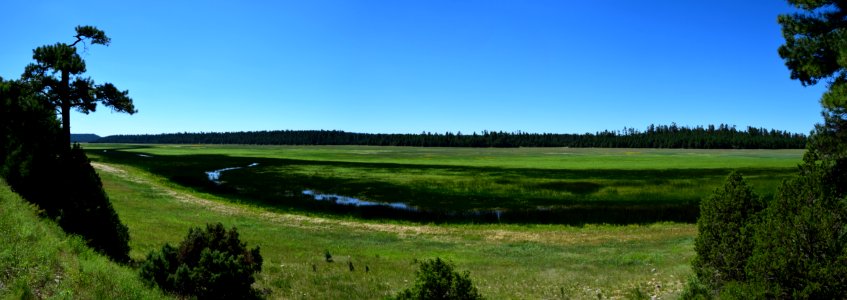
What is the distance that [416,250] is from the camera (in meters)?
23.9

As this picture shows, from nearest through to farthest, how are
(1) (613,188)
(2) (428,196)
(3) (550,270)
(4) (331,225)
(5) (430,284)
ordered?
(5) (430,284)
(3) (550,270)
(4) (331,225)
(2) (428,196)
(1) (613,188)

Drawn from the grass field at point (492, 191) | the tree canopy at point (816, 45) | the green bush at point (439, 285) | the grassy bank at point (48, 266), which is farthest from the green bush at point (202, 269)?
the grass field at point (492, 191)

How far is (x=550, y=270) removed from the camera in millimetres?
18594

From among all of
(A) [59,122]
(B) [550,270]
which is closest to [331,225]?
(B) [550,270]

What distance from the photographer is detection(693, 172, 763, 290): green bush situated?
9734 millimetres

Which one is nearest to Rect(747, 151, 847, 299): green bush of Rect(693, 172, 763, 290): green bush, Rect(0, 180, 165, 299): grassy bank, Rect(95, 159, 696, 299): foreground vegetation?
Rect(693, 172, 763, 290): green bush

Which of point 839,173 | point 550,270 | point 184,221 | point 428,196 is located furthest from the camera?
point 428,196

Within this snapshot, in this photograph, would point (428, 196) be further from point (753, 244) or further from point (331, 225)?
point (753, 244)

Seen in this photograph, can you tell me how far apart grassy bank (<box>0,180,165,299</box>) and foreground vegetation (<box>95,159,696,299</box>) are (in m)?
5.14

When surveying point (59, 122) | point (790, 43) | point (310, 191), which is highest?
point (790, 43)

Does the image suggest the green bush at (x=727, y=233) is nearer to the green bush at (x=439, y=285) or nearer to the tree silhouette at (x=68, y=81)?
the green bush at (x=439, y=285)

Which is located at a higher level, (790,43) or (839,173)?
(790,43)

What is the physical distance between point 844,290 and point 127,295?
1146cm

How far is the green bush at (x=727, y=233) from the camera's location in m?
9.73
